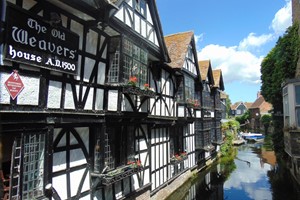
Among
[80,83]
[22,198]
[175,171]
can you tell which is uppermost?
[80,83]

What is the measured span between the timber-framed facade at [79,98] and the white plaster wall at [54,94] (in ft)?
0.09

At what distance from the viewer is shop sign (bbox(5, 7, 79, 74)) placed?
17.9 feet

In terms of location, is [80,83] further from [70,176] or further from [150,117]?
[150,117]

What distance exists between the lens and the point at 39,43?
6.18m

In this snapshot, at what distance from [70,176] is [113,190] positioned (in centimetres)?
261

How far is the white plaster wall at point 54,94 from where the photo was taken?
6.47 metres

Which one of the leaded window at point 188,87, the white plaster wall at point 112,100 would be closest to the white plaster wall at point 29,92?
the white plaster wall at point 112,100

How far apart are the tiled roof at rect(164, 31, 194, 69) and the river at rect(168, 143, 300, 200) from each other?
8367 millimetres

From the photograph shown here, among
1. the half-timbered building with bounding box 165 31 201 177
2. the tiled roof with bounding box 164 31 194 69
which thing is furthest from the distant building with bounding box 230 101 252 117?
the tiled roof with bounding box 164 31 194 69

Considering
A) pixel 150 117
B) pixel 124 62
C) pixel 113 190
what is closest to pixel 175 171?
pixel 150 117

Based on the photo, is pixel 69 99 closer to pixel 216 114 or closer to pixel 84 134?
pixel 84 134

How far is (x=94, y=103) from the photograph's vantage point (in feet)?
26.9

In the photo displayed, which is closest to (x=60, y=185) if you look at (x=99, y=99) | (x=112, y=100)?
(x=99, y=99)

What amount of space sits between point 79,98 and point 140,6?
223 inches
